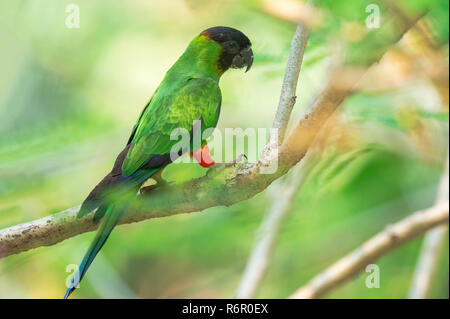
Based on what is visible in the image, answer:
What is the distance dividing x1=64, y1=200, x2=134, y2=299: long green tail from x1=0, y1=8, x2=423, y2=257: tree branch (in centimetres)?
5

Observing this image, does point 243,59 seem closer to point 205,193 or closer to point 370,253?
point 205,193

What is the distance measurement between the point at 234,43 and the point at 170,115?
0.79 feet

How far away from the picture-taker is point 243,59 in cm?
133

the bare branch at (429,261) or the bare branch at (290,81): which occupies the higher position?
the bare branch at (290,81)

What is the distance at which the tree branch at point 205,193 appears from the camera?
921 millimetres

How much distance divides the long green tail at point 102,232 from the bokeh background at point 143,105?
25cm

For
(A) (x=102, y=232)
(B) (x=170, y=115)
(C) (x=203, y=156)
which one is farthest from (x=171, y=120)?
(A) (x=102, y=232)

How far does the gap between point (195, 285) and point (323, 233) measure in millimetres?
597

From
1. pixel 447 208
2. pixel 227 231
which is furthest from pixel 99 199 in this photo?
pixel 447 208

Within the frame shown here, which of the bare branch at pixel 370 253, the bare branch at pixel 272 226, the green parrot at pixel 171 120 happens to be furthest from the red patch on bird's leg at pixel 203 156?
the bare branch at pixel 370 253

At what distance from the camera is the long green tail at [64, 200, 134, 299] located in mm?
942

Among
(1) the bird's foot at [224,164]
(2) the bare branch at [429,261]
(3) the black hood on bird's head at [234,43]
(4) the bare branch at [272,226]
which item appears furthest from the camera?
(2) the bare branch at [429,261]

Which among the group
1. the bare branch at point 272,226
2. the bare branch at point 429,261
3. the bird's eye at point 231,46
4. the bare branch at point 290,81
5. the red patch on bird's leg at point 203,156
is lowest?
the bare branch at point 429,261

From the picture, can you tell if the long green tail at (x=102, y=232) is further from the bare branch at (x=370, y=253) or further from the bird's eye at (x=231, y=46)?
the bare branch at (x=370, y=253)
